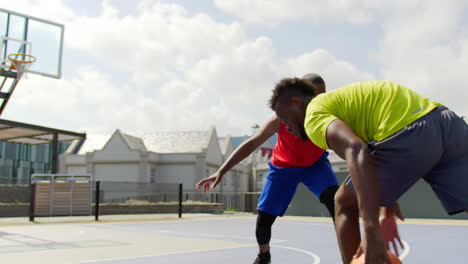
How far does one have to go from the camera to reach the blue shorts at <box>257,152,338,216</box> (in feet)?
14.6

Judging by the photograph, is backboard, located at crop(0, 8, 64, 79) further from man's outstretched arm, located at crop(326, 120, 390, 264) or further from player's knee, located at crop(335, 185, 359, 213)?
man's outstretched arm, located at crop(326, 120, 390, 264)

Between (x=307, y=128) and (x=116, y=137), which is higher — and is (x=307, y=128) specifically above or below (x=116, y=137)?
below

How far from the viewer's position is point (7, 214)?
21484mm

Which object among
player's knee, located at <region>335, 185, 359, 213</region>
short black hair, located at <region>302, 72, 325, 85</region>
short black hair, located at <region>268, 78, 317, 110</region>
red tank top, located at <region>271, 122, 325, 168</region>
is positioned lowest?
player's knee, located at <region>335, 185, 359, 213</region>

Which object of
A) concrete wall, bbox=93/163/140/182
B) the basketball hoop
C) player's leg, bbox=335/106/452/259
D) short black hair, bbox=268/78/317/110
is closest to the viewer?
player's leg, bbox=335/106/452/259

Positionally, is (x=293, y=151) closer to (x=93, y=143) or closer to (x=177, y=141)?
(x=177, y=141)

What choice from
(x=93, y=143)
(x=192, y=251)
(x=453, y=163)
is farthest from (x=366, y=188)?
(x=93, y=143)

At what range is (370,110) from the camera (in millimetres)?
2412

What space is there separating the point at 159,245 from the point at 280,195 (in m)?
4.23

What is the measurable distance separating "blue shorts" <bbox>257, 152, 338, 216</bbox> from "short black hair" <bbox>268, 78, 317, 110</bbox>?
1.67 m

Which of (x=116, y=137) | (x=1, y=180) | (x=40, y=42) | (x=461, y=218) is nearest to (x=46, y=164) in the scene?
(x=116, y=137)

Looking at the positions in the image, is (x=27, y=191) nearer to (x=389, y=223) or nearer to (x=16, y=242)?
(x=16, y=242)

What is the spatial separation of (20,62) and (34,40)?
1355 millimetres

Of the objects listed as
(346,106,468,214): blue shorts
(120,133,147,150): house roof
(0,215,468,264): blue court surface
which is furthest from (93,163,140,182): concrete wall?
(346,106,468,214): blue shorts
